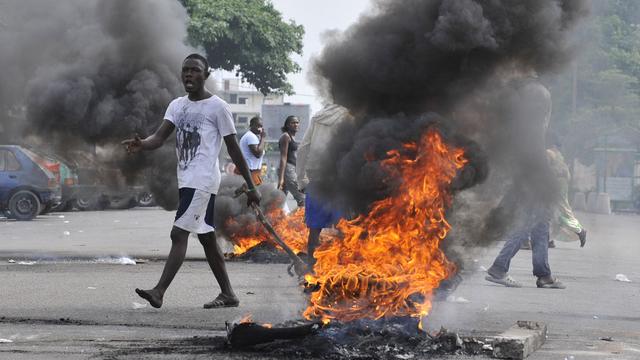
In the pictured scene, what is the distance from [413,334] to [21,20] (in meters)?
9.68

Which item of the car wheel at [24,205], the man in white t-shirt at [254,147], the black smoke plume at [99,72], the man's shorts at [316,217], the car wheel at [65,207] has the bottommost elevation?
the car wheel at [65,207]

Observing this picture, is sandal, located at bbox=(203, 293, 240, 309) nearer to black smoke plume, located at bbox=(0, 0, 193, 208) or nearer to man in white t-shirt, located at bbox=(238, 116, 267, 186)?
black smoke plume, located at bbox=(0, 0, 193, 208)

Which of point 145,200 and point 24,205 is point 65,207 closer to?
point 145,200

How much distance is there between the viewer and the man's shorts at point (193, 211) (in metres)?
7.82

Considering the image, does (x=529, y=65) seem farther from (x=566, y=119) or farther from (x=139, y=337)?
(x=566, y=119)

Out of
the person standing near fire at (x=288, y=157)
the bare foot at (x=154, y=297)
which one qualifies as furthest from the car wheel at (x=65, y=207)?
the bare foot at (x=154, y=297)

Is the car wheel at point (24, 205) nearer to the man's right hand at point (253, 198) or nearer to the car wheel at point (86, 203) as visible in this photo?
the car wheel at point (86, 203)

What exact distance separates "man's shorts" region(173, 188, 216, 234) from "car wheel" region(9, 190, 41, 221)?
1558cm

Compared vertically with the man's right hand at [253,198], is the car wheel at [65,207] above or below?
below

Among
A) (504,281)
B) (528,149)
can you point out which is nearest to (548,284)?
(504,281)

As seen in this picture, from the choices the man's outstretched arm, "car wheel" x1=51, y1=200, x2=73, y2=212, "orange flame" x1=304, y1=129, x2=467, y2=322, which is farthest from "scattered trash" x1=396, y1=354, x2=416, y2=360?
"car wheel" x1=51, y1=200, x2=73, y2=212

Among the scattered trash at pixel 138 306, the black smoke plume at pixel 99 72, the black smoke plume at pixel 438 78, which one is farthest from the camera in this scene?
the black smoke plume at pixel 99 72

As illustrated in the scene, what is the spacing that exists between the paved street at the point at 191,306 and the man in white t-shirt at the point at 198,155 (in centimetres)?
47

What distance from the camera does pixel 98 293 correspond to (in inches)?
354
